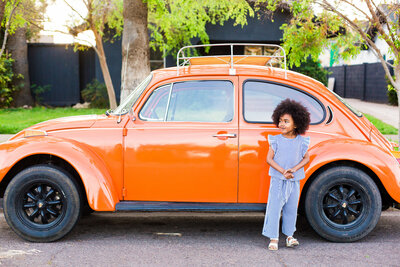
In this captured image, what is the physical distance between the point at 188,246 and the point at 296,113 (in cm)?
165

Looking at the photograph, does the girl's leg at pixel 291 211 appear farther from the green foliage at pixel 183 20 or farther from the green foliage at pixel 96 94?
the green foliage at pixel 96 94

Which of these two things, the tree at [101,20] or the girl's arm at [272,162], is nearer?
the girl's arm at [272,162]

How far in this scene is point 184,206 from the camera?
5262mm

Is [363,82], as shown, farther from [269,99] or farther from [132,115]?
[132,115]

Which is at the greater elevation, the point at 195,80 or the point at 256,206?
the point at 195,80

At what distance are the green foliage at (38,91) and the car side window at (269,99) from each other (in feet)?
56.9

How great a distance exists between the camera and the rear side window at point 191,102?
17.7ft

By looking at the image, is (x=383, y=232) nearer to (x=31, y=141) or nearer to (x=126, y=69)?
(x=31, y=141)

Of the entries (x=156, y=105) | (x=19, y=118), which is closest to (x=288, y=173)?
(x=156, y=105)

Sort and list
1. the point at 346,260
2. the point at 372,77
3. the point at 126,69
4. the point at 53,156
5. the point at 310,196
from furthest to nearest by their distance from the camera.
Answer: the point at 372,77, the point at 126,69, the point at 53,156, the point at 310,196, the point at 346,260

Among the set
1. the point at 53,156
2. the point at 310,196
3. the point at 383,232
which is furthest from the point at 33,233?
the point at 383,232

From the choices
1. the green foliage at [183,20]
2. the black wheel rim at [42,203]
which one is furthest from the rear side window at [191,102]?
the green foliage at [183,20]

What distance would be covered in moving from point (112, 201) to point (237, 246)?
1298 millimetres

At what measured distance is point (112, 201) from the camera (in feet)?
17.0
